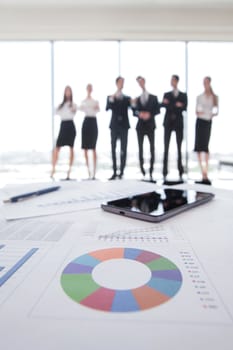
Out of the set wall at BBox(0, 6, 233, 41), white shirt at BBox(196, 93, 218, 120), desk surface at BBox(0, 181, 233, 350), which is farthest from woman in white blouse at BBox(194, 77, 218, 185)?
desk surface at BBox(0, 181, 233, 350)

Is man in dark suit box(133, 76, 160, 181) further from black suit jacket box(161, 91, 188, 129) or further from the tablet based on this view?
the tablet

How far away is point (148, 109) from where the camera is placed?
3.24 metres

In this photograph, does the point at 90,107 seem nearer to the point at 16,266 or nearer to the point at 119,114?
the point at 119,114

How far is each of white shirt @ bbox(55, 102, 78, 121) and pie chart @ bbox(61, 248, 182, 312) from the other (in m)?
3.19

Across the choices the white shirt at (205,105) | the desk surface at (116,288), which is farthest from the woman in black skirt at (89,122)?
the desk surface at (116,288)

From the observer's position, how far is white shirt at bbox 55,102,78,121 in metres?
3.31

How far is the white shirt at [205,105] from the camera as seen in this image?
3.22m

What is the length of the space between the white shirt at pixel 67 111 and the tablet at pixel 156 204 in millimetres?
2929

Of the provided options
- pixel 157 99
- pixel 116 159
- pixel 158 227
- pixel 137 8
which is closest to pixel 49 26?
pixel 137 8

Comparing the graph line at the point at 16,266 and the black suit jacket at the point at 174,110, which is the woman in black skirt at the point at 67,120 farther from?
the graph line at the point at 16,266

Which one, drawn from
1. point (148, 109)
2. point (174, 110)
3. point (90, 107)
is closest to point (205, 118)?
point (174, 110)

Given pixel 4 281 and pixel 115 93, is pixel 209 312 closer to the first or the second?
pixel 4 281

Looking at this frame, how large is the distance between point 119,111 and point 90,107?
1.19 ft

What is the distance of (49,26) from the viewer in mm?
3441
